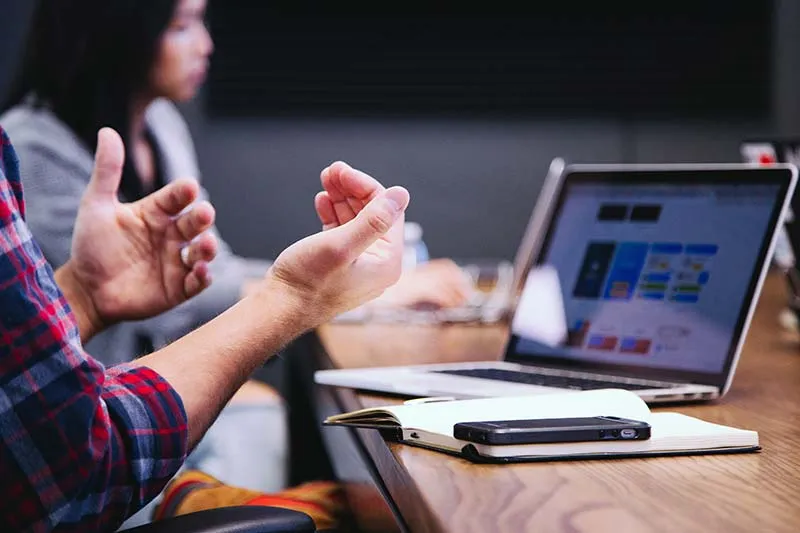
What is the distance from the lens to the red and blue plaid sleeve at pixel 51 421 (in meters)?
0.84

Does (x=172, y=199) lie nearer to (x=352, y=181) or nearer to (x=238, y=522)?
(x=352, y=181)

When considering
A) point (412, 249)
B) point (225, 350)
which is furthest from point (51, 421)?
point (412, 249)

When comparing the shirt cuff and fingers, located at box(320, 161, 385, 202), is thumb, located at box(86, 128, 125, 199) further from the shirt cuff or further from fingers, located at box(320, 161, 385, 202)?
the shirt cuff

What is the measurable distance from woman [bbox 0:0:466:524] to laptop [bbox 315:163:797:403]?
785 millimetres

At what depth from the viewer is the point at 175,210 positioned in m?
1.48

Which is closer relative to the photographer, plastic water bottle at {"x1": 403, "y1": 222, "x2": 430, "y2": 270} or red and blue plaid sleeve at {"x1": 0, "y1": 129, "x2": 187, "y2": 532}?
red and blue plaid sleeve at {"x1": 0, "y1": 129, "x2": 187, "y2": 532}

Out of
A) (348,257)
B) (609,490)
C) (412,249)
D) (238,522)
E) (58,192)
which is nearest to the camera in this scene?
(609,490)

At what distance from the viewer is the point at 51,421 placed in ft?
2.76

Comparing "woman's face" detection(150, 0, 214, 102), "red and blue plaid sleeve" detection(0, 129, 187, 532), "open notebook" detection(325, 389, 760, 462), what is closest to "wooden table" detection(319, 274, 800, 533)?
"open notebook" detection(325, 389, 760, 462)

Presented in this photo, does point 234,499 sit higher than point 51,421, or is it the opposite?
point 51,421

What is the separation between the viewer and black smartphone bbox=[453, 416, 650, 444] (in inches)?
34.6

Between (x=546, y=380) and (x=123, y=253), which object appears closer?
(x=546, y=380)

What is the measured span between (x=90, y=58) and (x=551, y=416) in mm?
1688

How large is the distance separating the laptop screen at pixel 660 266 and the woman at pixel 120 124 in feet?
2.63
